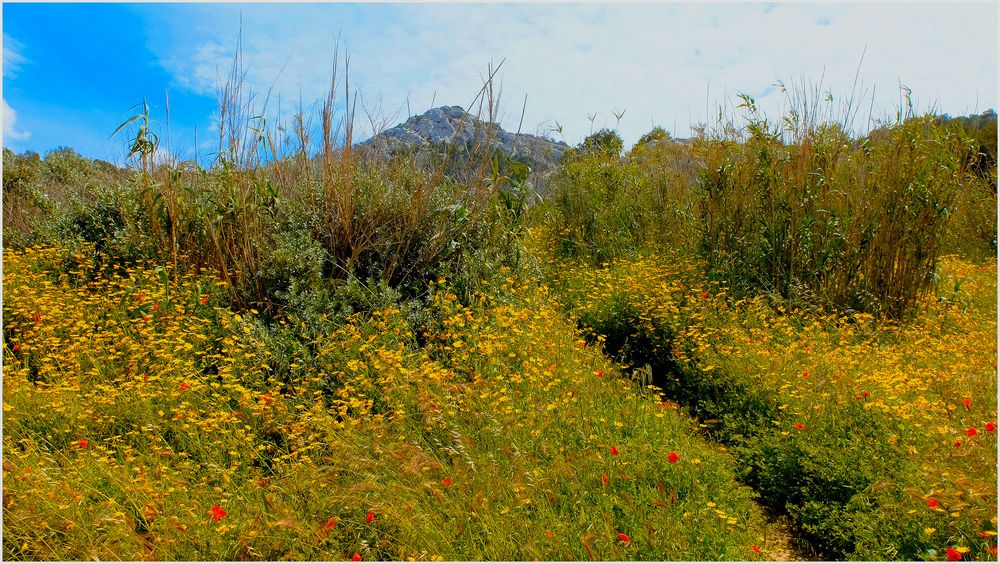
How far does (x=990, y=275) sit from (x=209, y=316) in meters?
8.32

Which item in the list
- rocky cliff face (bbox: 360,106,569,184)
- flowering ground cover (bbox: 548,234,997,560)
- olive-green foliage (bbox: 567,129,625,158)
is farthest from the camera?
olive-green foliage (bbox: 567,129,625,158)

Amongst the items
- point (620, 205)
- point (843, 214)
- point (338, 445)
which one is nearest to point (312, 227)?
point (338, 445)

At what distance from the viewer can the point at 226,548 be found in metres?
2.65

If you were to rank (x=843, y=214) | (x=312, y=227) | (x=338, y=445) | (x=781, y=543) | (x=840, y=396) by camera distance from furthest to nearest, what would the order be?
1. (x=843, y=214)
2. (x=312, y=227)
3. (x=840, y=396)
4. (x=338, y=445)
5. (x=781, y=543)

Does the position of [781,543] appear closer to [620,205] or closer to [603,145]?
[620,205]

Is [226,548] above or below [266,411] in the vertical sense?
below

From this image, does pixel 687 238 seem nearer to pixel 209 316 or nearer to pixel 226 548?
pixel 209 316

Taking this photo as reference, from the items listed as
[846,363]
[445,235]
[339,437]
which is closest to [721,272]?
[846,363]

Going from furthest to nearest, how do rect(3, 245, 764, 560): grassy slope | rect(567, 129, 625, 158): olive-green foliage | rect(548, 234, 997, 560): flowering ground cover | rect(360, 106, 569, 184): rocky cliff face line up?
rect(567, 129, 625, 158): olive-green foliage < rect(360, 106, 569, 184): rocky cliff face < rect(548, 234, 997, 560): flowering ground cover < rect(3, 245, 764, 560): grassy slope

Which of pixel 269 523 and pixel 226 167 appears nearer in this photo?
pixel 269 523

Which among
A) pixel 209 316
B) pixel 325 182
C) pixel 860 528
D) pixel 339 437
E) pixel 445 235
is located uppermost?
pixel 325 182

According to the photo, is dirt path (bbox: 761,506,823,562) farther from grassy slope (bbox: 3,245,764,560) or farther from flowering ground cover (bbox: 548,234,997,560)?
grassy slope (bbox: 3,245,764,560)

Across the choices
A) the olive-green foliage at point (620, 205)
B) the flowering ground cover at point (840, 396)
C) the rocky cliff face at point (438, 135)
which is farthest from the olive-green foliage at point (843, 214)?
the rocky cliff face at point (438, 135)

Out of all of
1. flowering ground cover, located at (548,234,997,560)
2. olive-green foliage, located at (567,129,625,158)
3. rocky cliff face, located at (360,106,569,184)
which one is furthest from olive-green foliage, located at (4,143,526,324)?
olive-green foliage, located at (567,129,625,158)
